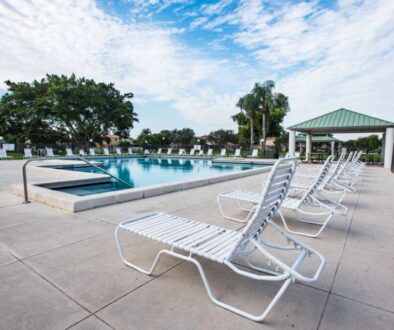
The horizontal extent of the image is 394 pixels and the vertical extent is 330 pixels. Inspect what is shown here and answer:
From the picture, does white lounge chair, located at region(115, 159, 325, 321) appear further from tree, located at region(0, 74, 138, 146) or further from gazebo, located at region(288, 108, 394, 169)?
tree, located at region(0, 74, 138, 146)


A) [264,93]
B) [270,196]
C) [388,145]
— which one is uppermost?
[264,93]

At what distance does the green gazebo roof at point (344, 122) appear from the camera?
44.3 ft

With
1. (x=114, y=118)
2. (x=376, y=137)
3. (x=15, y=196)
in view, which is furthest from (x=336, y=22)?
(x=376, y=137)

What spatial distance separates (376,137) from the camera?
38781 mm

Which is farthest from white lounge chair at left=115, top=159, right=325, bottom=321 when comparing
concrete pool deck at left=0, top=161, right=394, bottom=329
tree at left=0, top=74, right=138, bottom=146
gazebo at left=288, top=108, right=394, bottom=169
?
tree at left=0, top=74, right=138, bottom=146

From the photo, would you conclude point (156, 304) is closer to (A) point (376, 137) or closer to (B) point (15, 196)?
(B) point (15, 196)

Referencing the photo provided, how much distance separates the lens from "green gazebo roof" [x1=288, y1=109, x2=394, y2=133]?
532 inches

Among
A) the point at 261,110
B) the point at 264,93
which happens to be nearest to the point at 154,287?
the point at 264,93

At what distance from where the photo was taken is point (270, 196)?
1706 mm

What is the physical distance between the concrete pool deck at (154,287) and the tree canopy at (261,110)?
2262 cm

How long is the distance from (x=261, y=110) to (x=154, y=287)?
2500cm

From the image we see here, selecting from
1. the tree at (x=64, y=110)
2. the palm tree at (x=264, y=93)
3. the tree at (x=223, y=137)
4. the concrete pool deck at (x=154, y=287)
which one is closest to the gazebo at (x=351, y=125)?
the palm tree at (x=264, y=93)

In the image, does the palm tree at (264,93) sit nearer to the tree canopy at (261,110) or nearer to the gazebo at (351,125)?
the tree canopy at (261,110)

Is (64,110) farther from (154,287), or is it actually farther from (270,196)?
(270,196)
